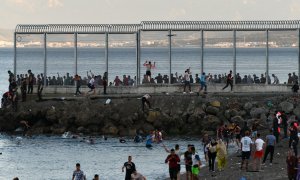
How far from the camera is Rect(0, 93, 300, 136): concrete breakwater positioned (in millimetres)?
56688

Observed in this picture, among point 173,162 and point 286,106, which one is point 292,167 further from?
point 286,106

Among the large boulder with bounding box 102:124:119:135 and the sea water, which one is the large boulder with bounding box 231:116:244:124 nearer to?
the sea water

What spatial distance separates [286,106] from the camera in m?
56.0

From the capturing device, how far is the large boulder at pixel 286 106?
55.9 meters

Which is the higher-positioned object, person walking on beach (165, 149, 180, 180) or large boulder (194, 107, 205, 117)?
large boulder (194, 107, 205, 117)

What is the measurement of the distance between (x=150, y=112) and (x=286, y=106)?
304 inches

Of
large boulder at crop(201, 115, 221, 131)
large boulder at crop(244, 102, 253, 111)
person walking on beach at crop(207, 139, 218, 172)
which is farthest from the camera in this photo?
large boulder at crop(244, 102, 253, 111)

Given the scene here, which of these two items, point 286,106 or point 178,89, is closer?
point 286,106

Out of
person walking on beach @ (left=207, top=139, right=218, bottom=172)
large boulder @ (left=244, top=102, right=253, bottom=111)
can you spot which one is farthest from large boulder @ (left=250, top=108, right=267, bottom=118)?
person walking on beach @ (left=207, top=139, right=218, bottom=172)

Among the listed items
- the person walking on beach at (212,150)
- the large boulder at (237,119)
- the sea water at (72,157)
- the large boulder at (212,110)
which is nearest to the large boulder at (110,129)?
the sea water at (72,157)

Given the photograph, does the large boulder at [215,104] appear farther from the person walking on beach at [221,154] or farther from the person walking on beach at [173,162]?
the person walking on beach at [173,162]

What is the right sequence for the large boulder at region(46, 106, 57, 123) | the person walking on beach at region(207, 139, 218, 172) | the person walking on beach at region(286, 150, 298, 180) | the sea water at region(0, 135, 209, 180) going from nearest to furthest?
the person walking on beach at region(286, 150, 298, 180)
the person walking on beach at region(207, 139, 218, 172)
the sea water at region(0, 135, 209, 180)
the large boulder at region(46, 106, 57, 123)

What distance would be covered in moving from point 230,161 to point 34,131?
1888cm

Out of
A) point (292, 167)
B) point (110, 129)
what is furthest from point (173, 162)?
point (110, 129)
